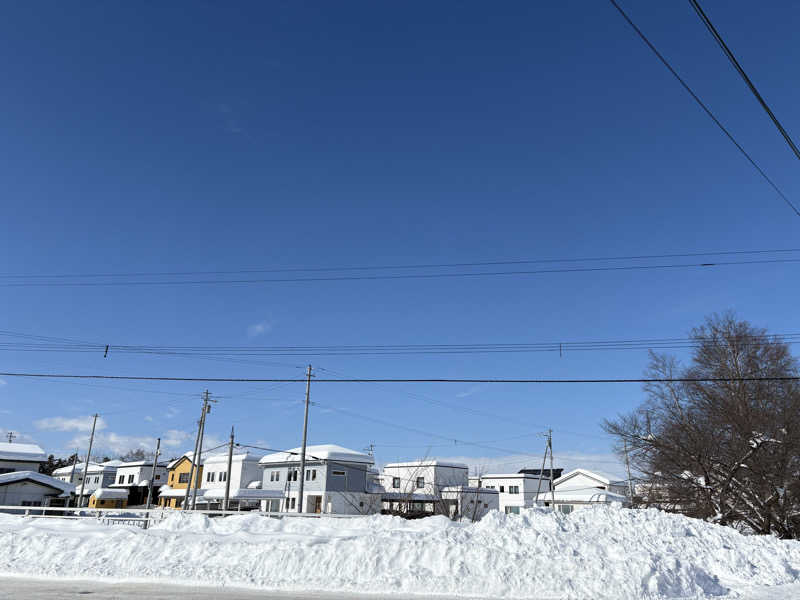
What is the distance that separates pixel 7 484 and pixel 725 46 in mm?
62669

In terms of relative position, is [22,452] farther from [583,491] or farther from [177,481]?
[583,491]

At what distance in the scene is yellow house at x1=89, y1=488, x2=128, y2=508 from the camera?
74062 millimetres

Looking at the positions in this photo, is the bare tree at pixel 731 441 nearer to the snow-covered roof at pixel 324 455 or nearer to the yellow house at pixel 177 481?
the snow-covered roof at pixel 324 455

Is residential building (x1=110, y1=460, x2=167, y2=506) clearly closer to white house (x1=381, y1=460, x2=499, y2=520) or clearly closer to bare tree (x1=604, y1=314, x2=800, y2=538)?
white house (x1=381, y1=460, x2=499, y2=520)

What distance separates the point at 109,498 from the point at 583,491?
65893mm

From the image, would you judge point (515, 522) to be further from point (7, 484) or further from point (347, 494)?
point (7, 484)

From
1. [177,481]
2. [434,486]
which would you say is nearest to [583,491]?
[434,486]

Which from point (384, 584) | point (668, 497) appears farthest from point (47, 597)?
point (668, 497)

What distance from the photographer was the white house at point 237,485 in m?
57.7

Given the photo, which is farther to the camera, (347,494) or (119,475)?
(119,475)

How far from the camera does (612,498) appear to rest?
244ft

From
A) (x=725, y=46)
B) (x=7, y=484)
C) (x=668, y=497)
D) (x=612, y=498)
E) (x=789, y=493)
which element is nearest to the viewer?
(x=725, y=46)

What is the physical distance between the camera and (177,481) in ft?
239

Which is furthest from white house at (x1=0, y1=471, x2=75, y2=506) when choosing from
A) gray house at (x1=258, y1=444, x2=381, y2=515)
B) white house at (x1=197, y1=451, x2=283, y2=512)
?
gray house at (x1=258, y1=444, x2=381, y2=515)
